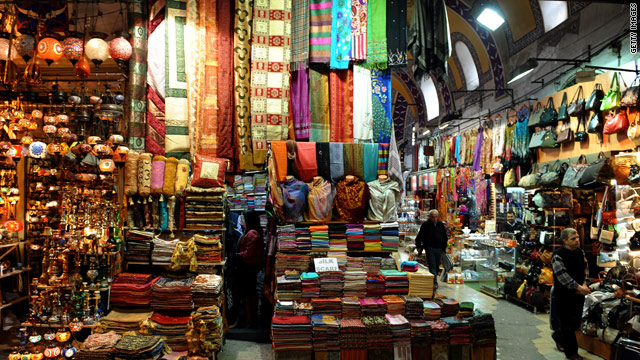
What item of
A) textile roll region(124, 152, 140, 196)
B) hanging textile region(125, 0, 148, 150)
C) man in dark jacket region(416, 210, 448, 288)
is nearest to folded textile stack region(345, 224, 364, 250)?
textile roll region(124, 152, 140, 196)

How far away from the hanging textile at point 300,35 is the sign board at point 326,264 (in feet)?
7.81

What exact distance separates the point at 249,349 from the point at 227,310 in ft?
2.04

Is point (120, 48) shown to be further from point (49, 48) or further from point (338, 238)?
point (338, 238)

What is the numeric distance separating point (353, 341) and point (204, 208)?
2.16 metres

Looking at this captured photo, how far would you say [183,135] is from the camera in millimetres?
5004

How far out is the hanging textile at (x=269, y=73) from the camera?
16.9ft

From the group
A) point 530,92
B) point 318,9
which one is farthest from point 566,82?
point 318,9

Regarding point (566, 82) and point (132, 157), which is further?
point (566, 82)

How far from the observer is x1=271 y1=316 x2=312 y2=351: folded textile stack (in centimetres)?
418

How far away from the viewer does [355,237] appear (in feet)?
15.8

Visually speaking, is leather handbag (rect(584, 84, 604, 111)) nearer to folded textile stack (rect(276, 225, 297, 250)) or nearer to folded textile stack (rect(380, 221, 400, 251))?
folded textile stack (rect(380, 221, 400, 251))

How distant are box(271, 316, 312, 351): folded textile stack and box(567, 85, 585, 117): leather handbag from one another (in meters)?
5.90

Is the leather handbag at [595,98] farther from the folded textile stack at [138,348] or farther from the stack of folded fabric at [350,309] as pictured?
the folded textile stack at [138,348]

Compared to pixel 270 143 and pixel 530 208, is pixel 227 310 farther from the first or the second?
pixel 530 208
